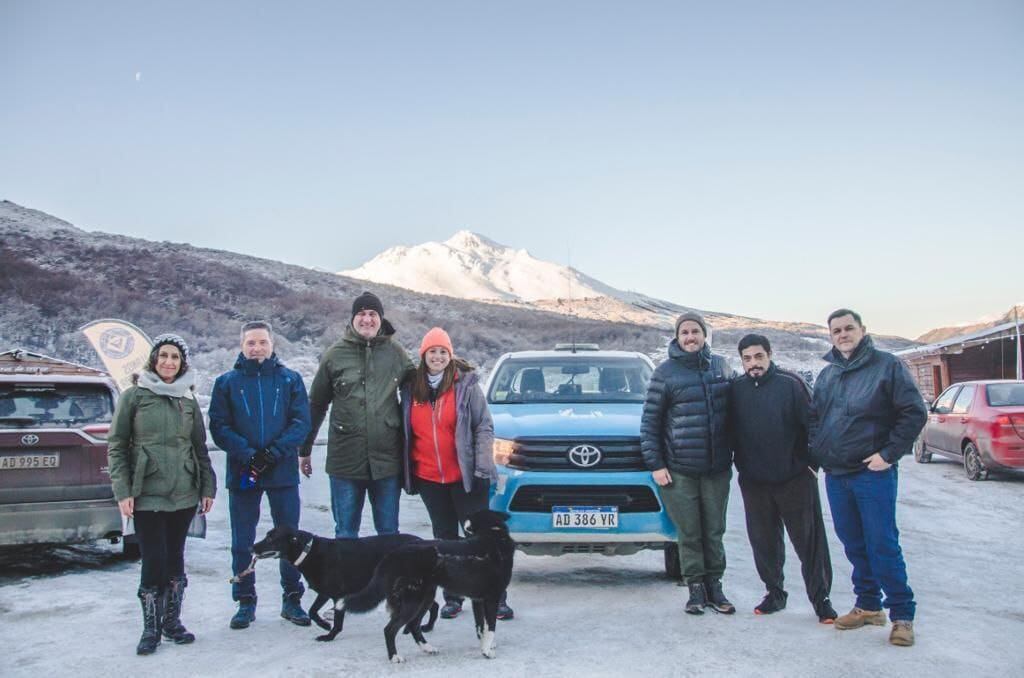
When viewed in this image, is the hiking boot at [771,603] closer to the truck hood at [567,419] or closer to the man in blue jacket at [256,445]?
the truck hood at [567,419]

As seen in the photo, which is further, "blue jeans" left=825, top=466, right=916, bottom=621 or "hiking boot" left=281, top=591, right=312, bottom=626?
"hiking boot" left=281, top=591, right=312, bottom=626

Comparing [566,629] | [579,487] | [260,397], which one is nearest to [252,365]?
[260,397]

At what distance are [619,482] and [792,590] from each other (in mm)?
1626

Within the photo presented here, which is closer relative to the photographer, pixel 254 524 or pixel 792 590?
pixel 254 524

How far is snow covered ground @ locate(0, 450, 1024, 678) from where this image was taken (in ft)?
14.3

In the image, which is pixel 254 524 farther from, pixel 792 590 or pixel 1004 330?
pixel 1004 330

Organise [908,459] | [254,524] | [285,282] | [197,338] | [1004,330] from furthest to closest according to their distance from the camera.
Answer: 1. [285,282]
2. [197,338]
3. [1004,330]
4. [908,459]
5. [254,524]

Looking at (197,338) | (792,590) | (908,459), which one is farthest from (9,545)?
(197,338)

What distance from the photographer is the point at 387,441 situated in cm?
540

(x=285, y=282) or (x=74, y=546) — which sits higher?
(x=285, y=282)

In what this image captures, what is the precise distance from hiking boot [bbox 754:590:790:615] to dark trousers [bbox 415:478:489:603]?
6.31ft

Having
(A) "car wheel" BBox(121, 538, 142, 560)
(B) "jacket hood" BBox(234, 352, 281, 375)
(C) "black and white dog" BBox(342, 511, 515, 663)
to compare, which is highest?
(B) "jacket hood" BBox(234, 352, 281, 375)

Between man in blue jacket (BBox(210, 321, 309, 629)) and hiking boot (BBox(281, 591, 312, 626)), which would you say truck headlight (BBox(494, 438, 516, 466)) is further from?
hiking boot (BBox(281, 591, 312, 626))

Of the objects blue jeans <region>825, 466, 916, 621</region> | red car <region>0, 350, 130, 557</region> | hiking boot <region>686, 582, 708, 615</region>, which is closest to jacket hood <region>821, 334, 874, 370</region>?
blue jeans <region>825, 466, 916, 621</region>
